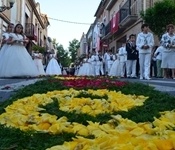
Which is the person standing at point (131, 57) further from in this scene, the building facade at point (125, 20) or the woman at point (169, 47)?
the building facade at point (125, 20)

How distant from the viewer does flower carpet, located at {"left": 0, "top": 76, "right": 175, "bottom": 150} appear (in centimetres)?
232

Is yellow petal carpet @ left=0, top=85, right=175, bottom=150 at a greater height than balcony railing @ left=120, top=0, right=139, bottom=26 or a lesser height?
lesser

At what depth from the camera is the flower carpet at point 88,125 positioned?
7.61 ft

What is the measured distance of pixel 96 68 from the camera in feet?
92.6

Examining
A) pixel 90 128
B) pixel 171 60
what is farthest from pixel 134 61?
pixel 90 128

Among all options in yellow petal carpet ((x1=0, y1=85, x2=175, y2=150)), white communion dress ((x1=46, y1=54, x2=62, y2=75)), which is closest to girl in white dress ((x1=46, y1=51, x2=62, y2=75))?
white communion dress ((x1=46, y1=54, x2=62, y2=75))

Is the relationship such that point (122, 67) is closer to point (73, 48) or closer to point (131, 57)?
point (131, 57)

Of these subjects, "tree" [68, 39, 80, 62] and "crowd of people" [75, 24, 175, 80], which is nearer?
"crowd of people" [75, 24, 175, 80]

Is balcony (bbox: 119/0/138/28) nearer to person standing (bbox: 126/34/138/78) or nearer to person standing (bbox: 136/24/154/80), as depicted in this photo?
person standing (bbox: 126/34/138/78)

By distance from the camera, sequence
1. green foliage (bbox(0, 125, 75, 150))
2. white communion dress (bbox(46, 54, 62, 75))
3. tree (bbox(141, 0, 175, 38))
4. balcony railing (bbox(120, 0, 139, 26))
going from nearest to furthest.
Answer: green foliage (bbox(0, 125, 75, 150)) → white communion dress (bbox(46, 54, 62, 75)) → tree (bbox(141, 0, 175, 38)) → balcony railing (bbox(120, 0, 139, 26))

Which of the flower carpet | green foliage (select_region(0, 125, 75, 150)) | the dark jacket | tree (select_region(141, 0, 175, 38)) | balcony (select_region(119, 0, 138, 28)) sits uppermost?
balcony (select_region(119, 0, 138, 28))

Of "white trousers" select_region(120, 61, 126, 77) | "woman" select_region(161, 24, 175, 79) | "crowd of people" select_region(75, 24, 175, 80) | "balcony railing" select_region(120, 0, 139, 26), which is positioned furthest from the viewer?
"balcony railing" select_region(120, 0, 139, 26)

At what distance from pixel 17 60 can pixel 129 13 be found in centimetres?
2277

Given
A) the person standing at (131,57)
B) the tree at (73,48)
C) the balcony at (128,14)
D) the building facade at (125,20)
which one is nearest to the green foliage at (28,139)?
the person standing at (131,57)
